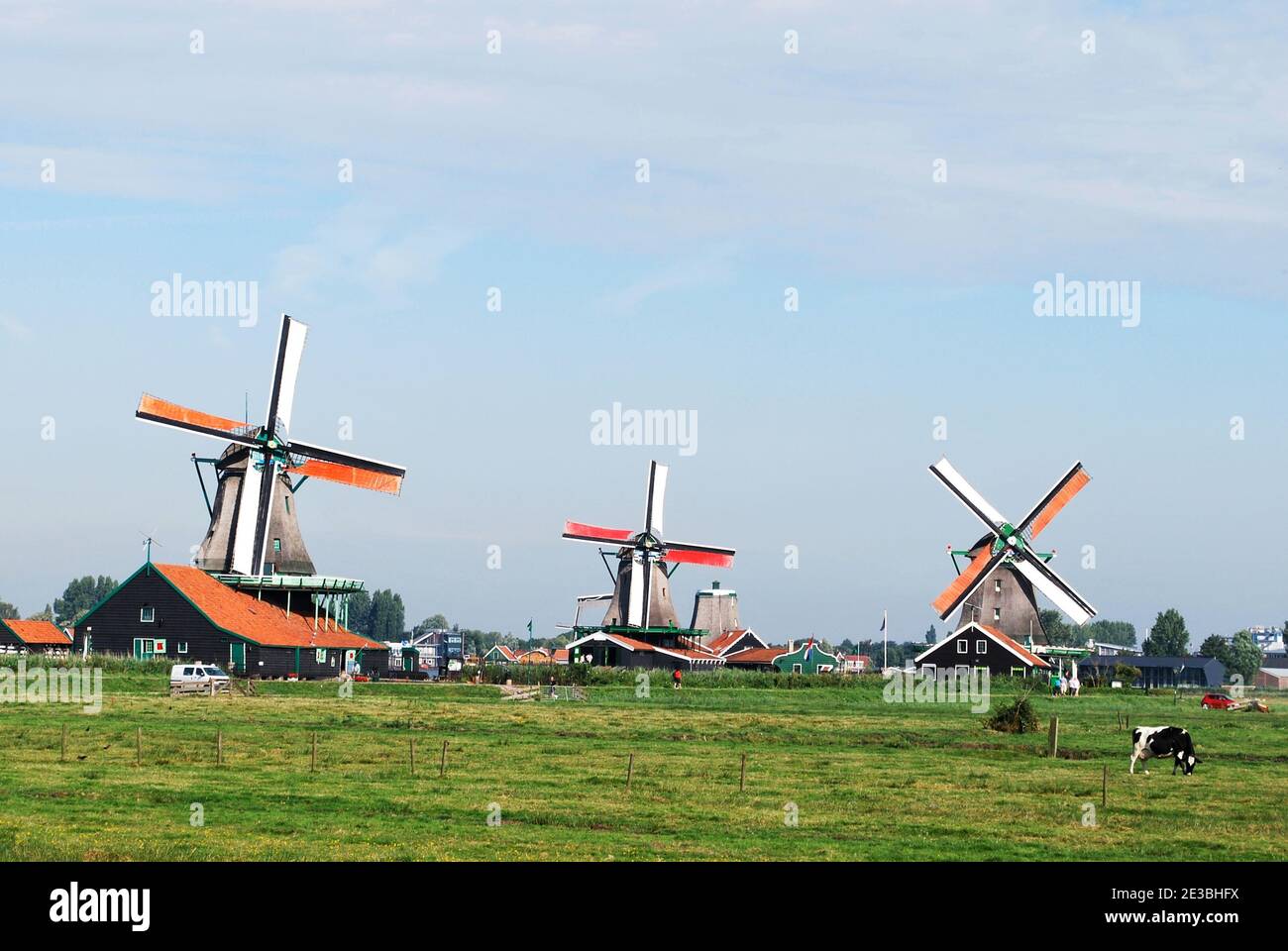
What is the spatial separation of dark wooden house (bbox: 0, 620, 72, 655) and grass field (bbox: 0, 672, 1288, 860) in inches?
2867

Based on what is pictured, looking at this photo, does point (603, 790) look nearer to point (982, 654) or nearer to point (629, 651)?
point (982, 654)

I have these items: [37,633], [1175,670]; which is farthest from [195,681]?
[1175,670]

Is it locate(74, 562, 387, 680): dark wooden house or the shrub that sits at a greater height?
locate(74, 562, 387, 680): dark wooden house

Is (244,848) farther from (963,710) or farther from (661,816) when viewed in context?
(963,710)

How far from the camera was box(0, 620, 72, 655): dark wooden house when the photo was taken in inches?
4860

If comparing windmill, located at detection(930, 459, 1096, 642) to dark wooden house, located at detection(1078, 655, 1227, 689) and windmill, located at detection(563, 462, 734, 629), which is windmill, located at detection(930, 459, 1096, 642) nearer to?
windmill, located at detection(563, 462, 734, 629)

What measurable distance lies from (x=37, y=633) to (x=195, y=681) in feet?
215

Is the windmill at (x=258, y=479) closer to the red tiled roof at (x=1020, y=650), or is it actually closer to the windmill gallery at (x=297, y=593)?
the windmill gallery at (x=297, y=593)

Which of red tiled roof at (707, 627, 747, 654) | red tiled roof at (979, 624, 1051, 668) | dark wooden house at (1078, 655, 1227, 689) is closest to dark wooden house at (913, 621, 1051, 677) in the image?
red tiled roof at (979, 624, 1051, 668)

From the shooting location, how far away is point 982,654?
10412cm

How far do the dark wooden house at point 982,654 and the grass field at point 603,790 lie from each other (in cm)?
4570

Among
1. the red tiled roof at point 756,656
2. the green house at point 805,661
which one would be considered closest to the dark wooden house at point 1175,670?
the green house at point 805,661

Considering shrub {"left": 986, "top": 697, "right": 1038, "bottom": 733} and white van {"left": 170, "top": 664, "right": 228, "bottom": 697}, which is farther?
white van {"left": 170, "top": 664, "right": 228, "bottom": 697}
